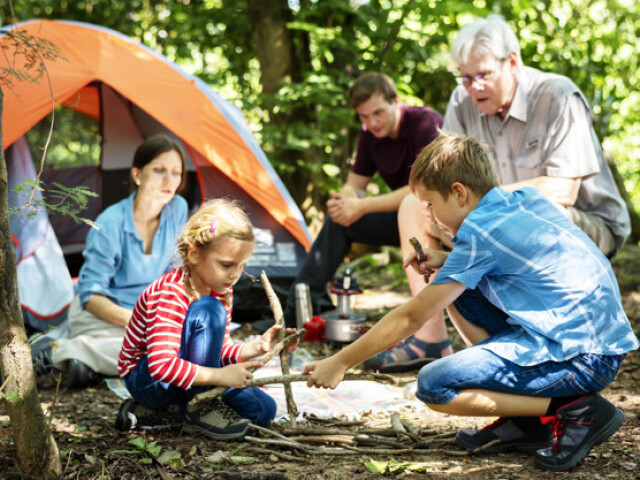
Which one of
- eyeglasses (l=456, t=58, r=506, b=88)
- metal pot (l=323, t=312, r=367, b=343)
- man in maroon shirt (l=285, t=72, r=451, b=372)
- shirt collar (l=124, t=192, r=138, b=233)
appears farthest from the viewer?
man in maroon shirt (l=285, t=72, r=451, b=372)

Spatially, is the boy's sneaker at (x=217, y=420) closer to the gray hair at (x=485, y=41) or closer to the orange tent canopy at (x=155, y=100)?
the gray hair at (x=485, y=41)

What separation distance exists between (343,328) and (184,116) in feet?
5.19

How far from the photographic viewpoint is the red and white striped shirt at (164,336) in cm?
198

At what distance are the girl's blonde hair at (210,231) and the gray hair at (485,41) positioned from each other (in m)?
1.40

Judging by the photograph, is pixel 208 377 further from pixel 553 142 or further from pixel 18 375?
pixel 553 142

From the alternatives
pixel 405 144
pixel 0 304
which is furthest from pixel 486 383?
pixel 405 144

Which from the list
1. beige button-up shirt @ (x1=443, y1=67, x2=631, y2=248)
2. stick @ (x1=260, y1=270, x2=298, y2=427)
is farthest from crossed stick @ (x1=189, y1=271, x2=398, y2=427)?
beige button-up shirt @ (x1=443, y1=67, x2=631, y2=248)

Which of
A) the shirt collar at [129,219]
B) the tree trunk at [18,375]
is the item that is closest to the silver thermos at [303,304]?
A: the shirt collar at [129,219]

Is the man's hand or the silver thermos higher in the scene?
the man's hand

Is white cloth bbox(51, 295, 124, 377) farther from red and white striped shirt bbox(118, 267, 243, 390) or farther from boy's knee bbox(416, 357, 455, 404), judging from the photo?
boy's knee bbox(416, 357, 455, 404)

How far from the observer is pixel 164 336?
79.2 inches

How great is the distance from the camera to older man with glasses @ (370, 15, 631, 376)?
2850 millimetres

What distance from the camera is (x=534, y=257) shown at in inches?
72.3

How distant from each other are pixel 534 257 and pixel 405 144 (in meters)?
1.87
